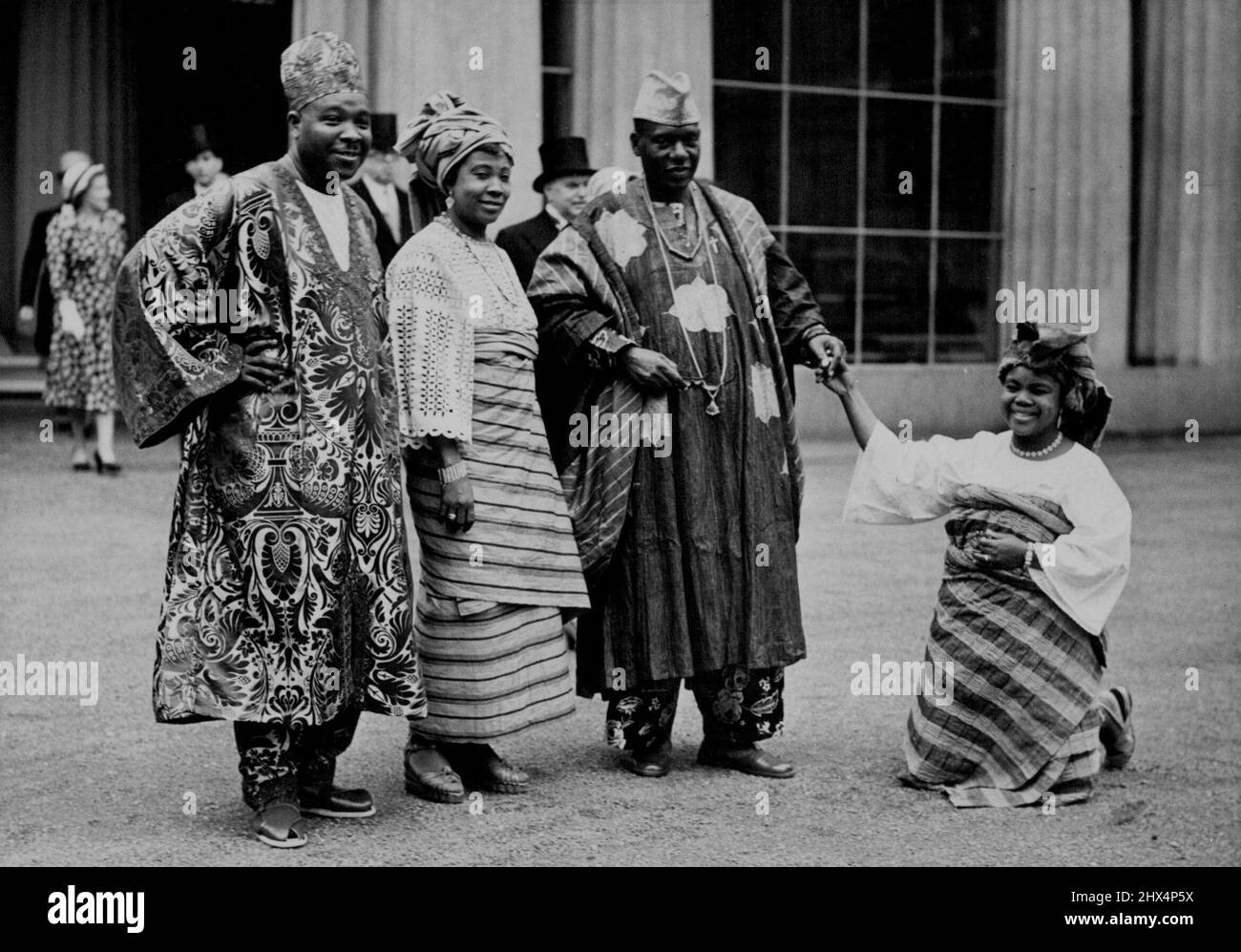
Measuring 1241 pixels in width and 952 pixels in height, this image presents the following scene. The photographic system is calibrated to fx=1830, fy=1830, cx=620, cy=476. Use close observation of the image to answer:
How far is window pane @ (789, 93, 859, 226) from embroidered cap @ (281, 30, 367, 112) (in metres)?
10.6

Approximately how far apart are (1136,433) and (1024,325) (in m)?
11.6

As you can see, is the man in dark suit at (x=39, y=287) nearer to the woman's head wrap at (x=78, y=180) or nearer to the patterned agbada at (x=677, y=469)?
the woman's head wrap at (x=78, y=180)

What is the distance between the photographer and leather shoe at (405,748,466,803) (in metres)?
5.10

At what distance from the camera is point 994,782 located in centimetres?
515

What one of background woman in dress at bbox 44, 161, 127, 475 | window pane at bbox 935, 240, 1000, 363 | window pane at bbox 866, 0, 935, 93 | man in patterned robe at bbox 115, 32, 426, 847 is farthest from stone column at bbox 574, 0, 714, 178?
man in patterned robe at bbox 115, 32, 426, 847

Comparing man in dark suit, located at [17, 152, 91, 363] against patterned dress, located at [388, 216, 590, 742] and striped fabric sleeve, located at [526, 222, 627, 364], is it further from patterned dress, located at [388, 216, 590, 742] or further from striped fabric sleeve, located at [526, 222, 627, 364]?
patterned dress, located at [388, 216, 590, 742]

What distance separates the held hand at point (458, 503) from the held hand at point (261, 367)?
644 millimetres

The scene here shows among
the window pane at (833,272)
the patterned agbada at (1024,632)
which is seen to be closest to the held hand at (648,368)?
the patterned agbada at (1024,632)

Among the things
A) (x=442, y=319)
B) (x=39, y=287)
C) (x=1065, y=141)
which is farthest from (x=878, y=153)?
(x=442, y=319)

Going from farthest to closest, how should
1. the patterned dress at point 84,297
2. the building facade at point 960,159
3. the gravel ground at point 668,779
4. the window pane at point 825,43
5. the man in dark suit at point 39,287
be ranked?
the window pane at point 825,43, the building facade at point 960,159, the man in dark suit at point 39,287, the patterned dress at point 84,297, the gravel ground at point 668,779

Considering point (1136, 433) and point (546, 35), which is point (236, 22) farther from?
point (1136, 433)

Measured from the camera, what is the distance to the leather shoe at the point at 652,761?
17.8ft
